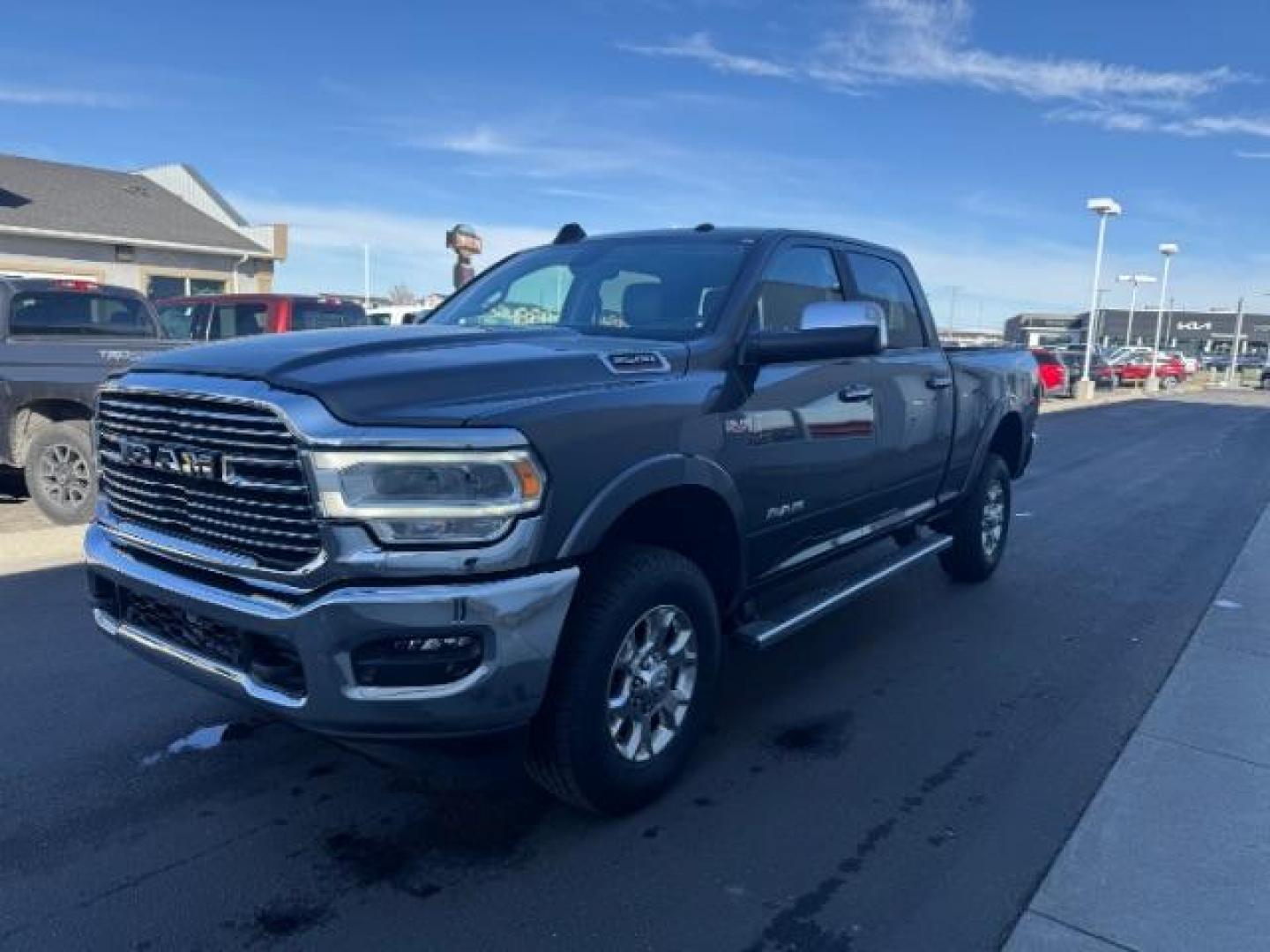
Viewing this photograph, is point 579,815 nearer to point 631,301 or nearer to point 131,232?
point 631,301

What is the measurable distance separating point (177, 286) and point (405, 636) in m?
26.4

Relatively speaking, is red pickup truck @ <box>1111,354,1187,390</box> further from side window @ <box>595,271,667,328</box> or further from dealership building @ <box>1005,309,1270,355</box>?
dealership building @ <box>1005,309,1270,355</box>

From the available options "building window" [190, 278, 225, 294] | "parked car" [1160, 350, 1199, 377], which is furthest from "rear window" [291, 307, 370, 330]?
"parked car" [1160, 350, 1199, 377]

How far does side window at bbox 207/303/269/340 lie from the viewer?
1122 centimetres

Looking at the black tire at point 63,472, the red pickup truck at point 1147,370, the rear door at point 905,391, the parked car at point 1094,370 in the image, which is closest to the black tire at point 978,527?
the rear door at point 905,391

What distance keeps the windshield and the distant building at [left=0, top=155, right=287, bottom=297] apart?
2079 centimetres

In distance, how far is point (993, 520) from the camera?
255 inches

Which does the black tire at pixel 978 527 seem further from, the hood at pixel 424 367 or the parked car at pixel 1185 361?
the parked car at pixel 1185 361

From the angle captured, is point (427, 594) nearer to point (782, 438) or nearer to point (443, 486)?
point (443, 486)

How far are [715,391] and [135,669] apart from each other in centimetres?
298

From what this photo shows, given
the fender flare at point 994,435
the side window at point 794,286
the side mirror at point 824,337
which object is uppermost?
the side window at point 794,286

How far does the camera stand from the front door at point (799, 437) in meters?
3.63

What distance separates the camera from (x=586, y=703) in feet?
9.51

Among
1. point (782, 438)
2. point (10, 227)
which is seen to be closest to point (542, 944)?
point (782, 438)
